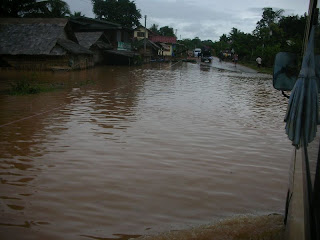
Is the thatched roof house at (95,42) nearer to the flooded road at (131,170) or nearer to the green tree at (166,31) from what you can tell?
the flooded road at (131,170)

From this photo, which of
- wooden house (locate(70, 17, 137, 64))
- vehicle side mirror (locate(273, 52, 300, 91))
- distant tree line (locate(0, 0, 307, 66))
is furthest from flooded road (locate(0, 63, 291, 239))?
wooden house (locate(70, 17, 137, 64))

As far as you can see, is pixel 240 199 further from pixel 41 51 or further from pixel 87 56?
pixel 87 56

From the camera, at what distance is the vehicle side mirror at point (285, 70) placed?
2.62 m

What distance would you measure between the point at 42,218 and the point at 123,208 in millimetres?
912

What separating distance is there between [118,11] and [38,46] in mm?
29448

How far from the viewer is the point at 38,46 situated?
25906 mm

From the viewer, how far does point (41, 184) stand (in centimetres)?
450

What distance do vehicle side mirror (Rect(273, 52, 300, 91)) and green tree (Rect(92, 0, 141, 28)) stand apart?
53.2 meters

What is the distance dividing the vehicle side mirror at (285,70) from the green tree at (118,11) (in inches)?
2094

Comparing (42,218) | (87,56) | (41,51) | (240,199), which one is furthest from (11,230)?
(87,56)

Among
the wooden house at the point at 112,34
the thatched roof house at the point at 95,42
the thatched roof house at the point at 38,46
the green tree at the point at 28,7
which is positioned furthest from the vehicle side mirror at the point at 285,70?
the wooden house at the point at 112,34

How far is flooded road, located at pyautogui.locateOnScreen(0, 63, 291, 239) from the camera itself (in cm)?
367

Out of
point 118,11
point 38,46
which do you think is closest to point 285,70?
point 38,46

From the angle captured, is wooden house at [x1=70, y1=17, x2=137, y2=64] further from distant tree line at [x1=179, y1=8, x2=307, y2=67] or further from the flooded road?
the flooded road
